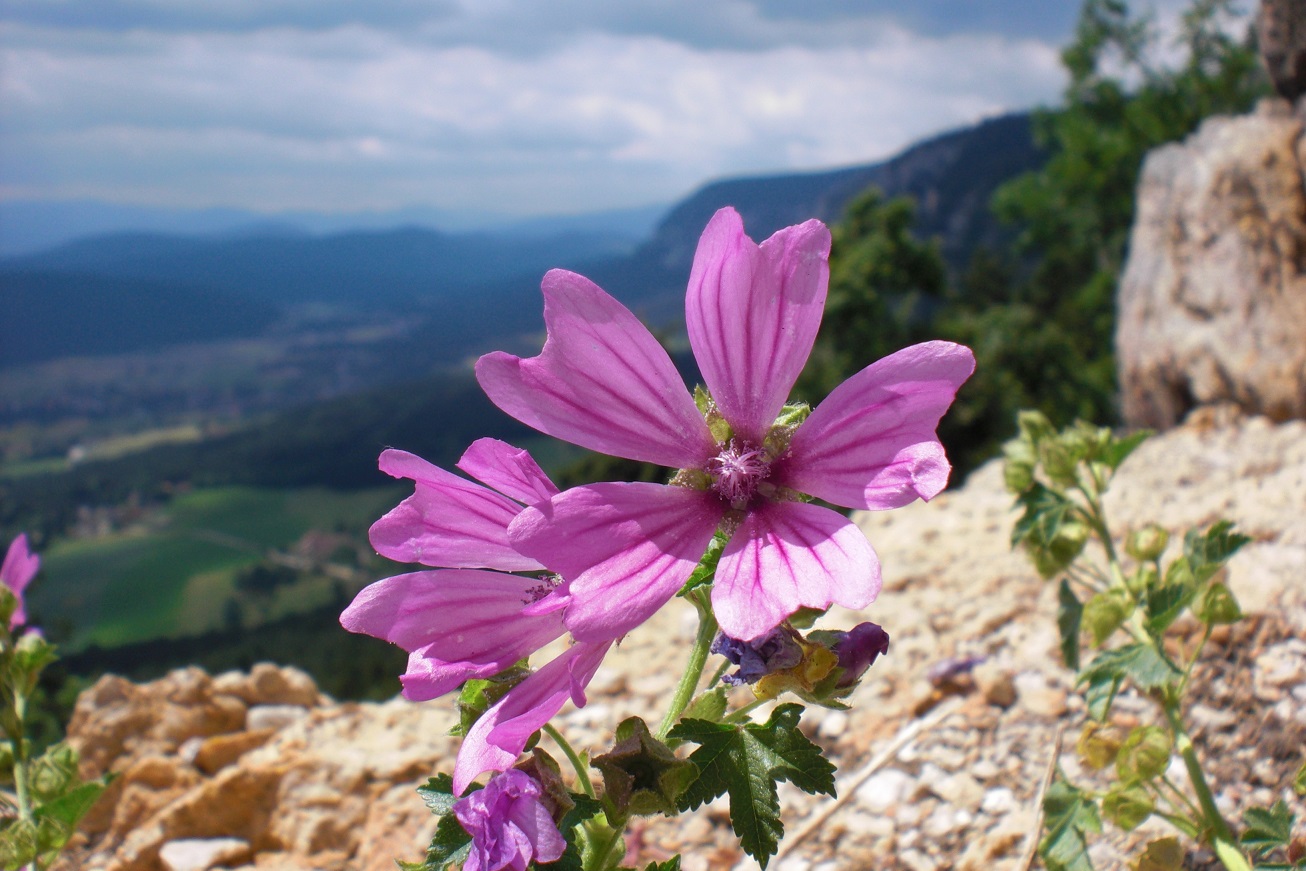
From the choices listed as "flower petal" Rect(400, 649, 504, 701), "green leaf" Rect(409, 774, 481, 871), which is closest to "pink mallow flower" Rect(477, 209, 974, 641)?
"flower petal" Rect(400, 649, 504, 701)

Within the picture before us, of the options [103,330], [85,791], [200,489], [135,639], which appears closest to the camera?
[85,791]

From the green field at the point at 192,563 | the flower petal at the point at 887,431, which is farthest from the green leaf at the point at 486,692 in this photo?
the green field at the point at 192,563

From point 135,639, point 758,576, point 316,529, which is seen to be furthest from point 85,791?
point 316,529

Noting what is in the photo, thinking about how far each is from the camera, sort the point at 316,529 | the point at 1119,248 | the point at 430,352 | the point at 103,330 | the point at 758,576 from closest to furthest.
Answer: the point at 758,576 → the point at 1119,248 → the point at 316,529 → the point at 430,352 → the point at 103,330

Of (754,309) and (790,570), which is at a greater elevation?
(754,309)

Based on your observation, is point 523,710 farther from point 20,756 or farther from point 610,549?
point 20,756

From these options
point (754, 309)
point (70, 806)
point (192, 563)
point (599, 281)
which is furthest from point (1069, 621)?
point (599, 281)

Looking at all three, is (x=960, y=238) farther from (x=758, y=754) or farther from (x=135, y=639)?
(x=758, y=754)

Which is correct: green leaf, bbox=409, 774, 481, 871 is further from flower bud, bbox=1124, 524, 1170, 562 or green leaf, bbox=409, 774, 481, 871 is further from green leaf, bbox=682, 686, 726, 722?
flower bud, bbox=1124, 524, 1170, 562
